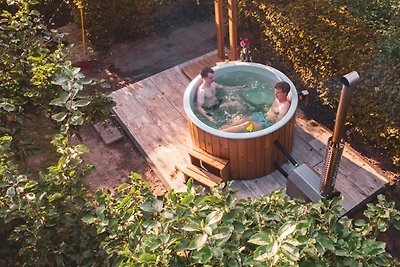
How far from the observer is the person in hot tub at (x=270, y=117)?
5.96 meters

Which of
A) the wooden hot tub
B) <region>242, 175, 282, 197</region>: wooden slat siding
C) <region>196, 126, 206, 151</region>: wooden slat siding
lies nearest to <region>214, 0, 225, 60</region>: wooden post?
the wooden hot tub

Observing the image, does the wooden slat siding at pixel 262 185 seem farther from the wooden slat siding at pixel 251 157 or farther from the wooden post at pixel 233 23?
the wooden post at pixel 233 23

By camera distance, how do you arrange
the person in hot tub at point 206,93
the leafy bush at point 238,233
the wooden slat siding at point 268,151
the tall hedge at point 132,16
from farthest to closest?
the tall hedge at point 132,16 < the person in hot tub at point 206,93 < the wooden slat siding at point 268,151 < the leafy bush at point 238,233

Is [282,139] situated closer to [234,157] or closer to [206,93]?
[234,157]

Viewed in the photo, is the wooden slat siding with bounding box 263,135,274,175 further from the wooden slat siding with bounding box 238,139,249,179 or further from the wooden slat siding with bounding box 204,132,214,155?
the wooden slat siding with bounding box 204,132,214,155

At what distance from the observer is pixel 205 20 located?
9.48 meters

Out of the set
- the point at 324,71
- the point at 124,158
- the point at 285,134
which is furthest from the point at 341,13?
the point at 124,158

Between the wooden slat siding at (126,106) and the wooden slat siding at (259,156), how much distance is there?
250 centimetres

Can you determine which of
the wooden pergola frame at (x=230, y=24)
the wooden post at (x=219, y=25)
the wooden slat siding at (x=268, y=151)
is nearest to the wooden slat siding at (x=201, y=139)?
the wooden slat siding at (x=268, y=151)

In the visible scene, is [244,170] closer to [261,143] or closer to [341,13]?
[261,143]

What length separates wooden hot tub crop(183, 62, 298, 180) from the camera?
566 cm

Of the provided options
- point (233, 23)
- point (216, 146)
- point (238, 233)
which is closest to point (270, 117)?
Answer: point (216, 146)

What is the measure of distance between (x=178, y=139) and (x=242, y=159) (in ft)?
4.70

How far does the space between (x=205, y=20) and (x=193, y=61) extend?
172 cm
